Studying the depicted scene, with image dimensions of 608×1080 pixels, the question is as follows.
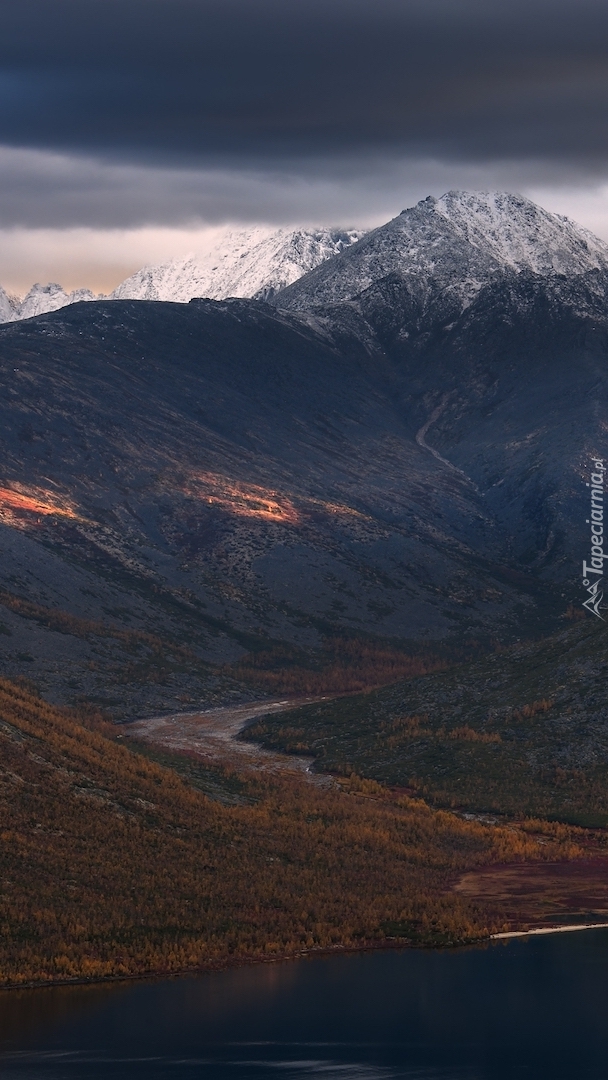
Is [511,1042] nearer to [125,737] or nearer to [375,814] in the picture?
[375,814]

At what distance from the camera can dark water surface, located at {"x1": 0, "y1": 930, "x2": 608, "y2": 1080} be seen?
2702 inches

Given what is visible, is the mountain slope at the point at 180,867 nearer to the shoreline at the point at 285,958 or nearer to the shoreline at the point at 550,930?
the shoreline at the point at 285,958

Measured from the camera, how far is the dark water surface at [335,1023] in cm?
6862

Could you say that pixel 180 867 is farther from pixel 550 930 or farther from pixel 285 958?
pixel 550 930

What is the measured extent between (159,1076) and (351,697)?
114 metres

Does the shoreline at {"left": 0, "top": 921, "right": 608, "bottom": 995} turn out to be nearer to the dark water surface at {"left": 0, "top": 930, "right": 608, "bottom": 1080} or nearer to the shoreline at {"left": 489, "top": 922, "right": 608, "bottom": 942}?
the shoreline at {"left": 489, "top": 922, "right": 608, "bottom": 942}

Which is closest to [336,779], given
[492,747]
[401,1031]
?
[492,747]

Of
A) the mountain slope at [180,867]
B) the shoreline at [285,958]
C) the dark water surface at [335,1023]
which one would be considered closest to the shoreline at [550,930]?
the shoreline at [285,958]

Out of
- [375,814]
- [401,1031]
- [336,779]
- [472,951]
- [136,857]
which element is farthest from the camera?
[336,779]

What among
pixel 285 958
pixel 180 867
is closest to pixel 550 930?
pixel 285 958

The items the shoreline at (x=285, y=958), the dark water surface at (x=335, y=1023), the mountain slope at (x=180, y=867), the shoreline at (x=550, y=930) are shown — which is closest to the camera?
the dark water surface at (x=335, y=1023)

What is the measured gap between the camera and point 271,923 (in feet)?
288

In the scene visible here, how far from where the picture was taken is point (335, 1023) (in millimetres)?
74625

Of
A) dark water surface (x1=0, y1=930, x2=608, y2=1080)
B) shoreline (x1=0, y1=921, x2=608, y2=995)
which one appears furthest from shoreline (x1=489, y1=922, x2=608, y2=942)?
dark water surface (x1=0, y1=930, x2=608, y2=1080)
